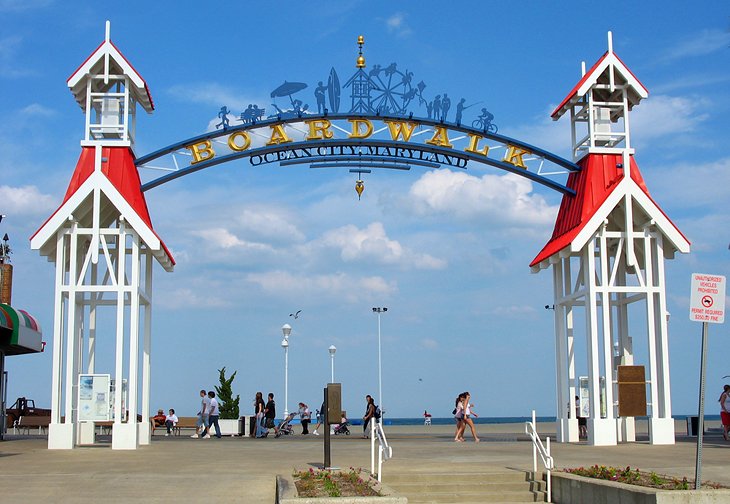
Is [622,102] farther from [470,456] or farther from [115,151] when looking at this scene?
[115,151]

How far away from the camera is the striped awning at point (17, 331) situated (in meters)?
26.3

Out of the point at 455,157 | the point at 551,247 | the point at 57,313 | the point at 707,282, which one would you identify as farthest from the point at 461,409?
the point at 707,282

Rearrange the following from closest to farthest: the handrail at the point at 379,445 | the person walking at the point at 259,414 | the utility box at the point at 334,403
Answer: the handrail at the point at 379,445 < the utility box at the point at 334,403 < the person walking at the point at 259,414

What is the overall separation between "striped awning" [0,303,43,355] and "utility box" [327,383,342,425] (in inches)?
490

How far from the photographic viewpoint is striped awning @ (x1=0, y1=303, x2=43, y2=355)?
86.4 feet

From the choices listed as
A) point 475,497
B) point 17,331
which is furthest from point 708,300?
point 17,331

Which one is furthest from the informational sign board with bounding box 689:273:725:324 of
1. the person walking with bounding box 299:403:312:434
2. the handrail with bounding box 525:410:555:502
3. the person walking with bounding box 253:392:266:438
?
the person walking with bounding box 299:403:312:434

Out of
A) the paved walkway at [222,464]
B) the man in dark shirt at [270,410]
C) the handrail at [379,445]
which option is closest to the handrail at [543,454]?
the paved walkway at [222,464]

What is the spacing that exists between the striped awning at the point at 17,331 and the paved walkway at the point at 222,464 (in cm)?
312

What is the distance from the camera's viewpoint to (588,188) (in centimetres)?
2586

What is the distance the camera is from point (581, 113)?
27109 millimetres

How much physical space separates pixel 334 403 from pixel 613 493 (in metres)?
5.34

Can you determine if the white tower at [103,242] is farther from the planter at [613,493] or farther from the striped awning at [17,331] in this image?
the planter at [613,493]

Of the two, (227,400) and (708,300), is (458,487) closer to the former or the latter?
(708,300)
